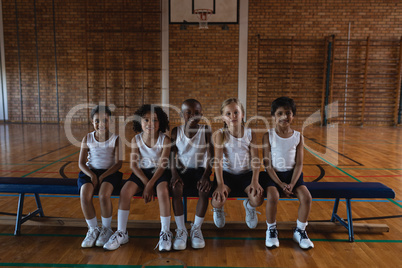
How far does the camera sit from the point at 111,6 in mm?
9711

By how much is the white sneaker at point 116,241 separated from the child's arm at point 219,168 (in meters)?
0.69

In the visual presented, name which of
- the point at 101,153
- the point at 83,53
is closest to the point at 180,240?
the point at 101,153

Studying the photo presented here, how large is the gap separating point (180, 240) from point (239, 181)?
2.00 ft

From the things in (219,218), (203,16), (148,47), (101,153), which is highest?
(203,16)

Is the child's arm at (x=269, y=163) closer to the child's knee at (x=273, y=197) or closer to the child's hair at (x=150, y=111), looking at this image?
the child's knee at (x=273, y=197)

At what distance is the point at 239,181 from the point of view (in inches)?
90.2

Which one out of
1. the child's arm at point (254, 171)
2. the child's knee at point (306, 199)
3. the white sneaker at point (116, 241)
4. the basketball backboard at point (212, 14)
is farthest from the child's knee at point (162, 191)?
the basketball backboard at point (212, 14)

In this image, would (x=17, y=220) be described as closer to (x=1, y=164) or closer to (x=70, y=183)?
(x=70, y=183)

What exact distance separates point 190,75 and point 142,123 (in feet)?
25.9

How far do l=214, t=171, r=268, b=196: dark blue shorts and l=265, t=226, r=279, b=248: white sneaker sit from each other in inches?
11.7

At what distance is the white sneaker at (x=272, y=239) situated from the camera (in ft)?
6.78

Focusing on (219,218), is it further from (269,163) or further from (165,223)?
(269,163)

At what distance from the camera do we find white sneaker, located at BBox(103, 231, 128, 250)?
202 cm

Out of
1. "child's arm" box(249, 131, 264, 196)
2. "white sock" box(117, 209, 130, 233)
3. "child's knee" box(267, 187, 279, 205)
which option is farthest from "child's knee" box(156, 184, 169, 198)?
"child's knee" box(267, 187, 279, 205)
